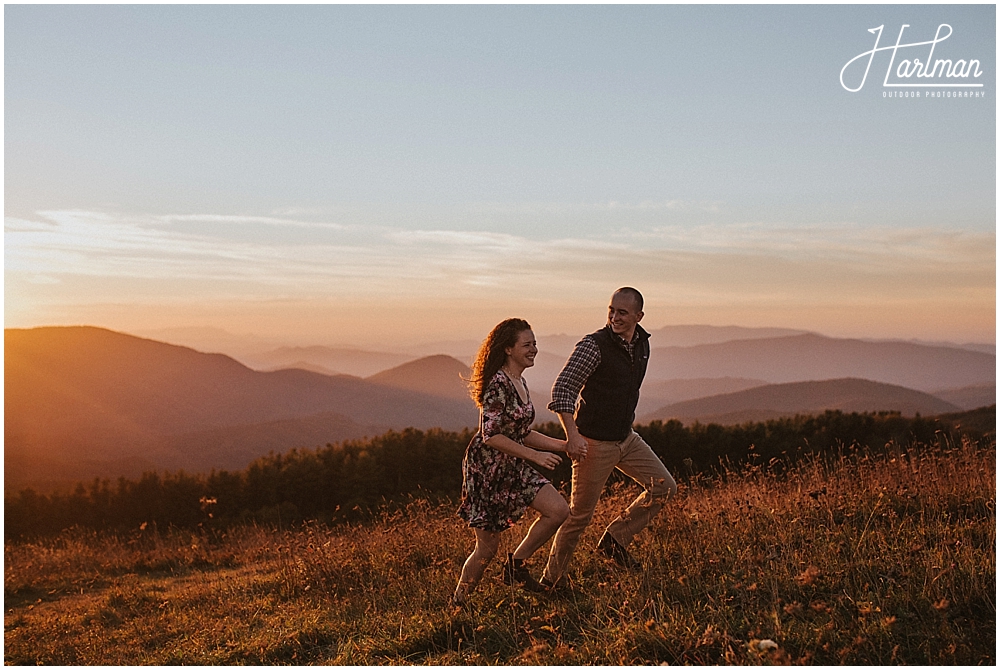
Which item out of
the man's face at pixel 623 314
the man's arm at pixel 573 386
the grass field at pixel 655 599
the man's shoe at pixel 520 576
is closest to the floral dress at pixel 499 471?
the man's arm at pixel 573 386

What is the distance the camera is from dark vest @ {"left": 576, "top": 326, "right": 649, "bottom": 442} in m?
5.34

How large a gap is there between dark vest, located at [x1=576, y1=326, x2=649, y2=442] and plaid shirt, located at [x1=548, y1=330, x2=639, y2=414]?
62 mm

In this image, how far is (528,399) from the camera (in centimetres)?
521

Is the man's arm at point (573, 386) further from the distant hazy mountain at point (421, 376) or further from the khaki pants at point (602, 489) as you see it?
the distant hazy mountain at point (421, 376)

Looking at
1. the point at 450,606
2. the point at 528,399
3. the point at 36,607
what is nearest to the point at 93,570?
the point at 36,607

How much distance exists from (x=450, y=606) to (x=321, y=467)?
364 inches

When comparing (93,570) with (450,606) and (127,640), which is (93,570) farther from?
(450,606)

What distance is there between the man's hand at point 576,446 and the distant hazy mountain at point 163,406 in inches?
706

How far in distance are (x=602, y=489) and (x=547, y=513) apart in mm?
533

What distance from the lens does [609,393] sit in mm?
5348

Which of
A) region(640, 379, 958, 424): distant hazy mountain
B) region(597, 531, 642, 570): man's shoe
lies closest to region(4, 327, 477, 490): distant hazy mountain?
region(640, 379, 958, 424): distant hazy mountain

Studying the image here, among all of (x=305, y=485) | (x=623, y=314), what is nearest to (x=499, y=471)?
(x=623, y=314)

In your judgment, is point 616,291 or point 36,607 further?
point 36,607

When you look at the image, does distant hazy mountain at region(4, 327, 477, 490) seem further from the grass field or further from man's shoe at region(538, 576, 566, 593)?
man's shoe at region(538, 576, 566, 593)
